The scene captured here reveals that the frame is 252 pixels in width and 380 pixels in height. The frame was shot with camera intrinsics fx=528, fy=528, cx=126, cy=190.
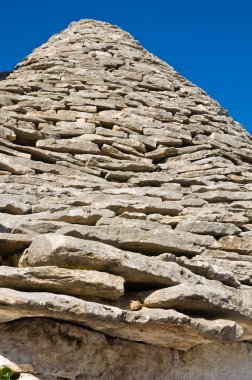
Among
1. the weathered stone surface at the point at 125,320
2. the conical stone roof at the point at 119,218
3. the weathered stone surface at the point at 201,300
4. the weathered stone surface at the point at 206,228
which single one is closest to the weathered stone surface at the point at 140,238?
the conical stone roof at the point at 119,218

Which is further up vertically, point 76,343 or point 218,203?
point 218,203

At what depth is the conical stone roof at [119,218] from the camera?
3.35 m

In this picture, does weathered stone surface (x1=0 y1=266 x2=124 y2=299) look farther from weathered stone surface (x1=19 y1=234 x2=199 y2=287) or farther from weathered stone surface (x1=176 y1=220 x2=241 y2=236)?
weathered stone surface (x1=176 y1=220 x2=241 y2=236)

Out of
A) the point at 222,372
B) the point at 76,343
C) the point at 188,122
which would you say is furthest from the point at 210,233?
the point at 188,122

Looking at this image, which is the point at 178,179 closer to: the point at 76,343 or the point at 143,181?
the point at 143,181

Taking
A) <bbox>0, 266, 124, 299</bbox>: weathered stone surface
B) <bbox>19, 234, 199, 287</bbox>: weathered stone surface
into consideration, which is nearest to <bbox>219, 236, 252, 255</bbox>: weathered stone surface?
<bbox>19, 234, 199, 287</bbox>: weathered stone surface

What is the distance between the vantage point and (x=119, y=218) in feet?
14.4

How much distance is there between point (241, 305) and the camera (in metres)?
3.73

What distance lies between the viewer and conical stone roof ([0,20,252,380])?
11.0ft

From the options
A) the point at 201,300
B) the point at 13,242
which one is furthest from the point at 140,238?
the point at 13,242

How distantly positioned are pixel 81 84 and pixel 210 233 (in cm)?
415

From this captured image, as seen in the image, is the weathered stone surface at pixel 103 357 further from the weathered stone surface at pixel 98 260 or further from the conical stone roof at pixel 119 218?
the weathered stone surface at pixel 98 260

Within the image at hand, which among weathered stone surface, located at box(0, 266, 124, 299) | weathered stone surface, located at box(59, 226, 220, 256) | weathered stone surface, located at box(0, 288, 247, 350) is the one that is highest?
weathered stone surface, located at box(59, 226, 220, 256)

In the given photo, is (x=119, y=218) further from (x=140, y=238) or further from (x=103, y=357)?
(x=103, y=357)
